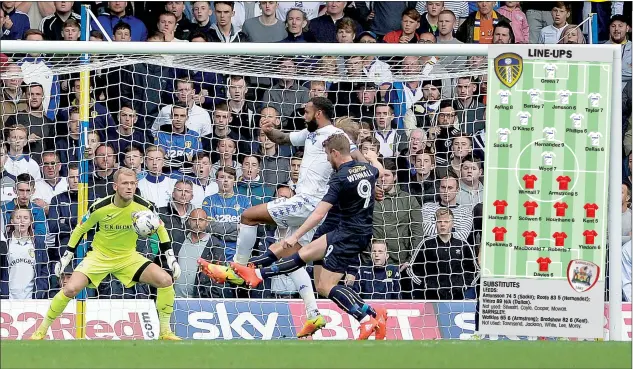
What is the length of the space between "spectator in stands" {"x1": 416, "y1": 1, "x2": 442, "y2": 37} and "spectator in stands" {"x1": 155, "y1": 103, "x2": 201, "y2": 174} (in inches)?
94.2

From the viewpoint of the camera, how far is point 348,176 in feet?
26.2

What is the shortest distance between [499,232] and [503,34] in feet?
10.8

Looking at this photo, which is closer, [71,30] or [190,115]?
[190,115]

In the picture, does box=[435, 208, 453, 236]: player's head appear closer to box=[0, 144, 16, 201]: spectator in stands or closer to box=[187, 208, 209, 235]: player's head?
box=[187, 208, 209, 235]: player's head

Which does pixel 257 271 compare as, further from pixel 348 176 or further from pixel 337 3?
pixel 337 3

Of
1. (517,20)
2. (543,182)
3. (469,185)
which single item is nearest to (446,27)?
(517,20)

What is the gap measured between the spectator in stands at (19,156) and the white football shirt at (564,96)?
437 centimetres

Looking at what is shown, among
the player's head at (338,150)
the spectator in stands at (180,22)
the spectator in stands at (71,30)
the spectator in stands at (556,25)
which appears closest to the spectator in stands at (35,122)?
the spectator in stands at (71,30)

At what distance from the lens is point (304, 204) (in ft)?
27.3

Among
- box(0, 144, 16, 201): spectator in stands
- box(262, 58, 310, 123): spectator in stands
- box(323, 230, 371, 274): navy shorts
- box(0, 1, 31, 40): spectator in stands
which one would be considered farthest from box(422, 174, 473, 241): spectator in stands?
box(0, 1, 31, 40): spectator in stands

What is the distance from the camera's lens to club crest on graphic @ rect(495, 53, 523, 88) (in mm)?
7164

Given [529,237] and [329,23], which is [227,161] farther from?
[529,237]

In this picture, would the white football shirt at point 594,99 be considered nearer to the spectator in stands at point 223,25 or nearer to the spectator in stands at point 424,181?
the spectator in stands at point 424,181

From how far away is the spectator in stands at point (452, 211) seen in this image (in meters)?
9.15
